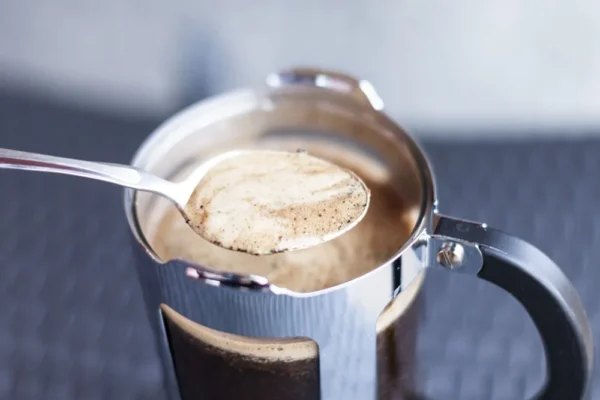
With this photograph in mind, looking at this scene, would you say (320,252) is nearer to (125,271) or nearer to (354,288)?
(354,288)

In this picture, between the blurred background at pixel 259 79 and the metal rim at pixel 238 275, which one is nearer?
the metal rim at pixel 238 275

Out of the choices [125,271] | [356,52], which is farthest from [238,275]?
[356,52]

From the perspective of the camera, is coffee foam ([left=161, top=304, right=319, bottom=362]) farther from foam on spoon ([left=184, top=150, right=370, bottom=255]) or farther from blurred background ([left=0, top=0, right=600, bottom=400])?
blurred background ([left=0, top=0, right=600, bottom=400])

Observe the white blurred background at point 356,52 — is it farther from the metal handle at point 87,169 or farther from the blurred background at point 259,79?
the metal handle at point 87,169

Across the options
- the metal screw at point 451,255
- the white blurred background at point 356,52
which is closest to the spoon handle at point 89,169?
the metal screw at point 451,255

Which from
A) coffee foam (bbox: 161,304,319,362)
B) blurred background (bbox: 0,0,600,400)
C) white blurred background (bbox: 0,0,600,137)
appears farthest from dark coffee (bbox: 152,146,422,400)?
white blurred background (bbox: 0,0,600,137)

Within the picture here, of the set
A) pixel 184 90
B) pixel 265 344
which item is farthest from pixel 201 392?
pixel 184 90
